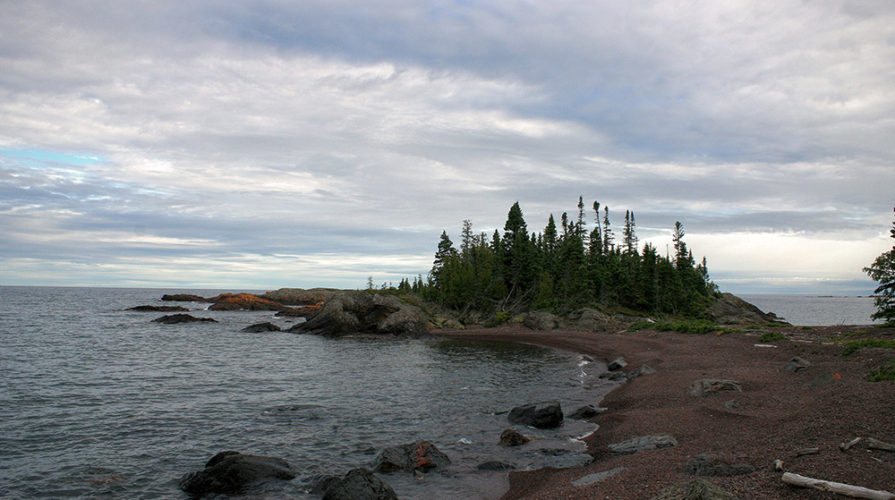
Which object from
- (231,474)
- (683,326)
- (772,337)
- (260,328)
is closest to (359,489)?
(231,474)

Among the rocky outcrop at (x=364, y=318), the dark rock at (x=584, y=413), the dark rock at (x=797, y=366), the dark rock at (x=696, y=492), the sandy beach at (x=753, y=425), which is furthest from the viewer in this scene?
the rocky outcrop at (x=364, y=318)

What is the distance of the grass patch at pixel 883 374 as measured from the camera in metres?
15.2

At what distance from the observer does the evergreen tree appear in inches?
1203

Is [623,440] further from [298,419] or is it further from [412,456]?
[298,419]

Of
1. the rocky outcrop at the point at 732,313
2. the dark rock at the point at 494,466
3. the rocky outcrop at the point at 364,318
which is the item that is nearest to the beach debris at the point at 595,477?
the dark rock at the point at 494,466

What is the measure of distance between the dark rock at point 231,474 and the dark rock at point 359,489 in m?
2.49

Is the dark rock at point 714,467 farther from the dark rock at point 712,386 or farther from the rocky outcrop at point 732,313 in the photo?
the rocky outcrop at point 732,313

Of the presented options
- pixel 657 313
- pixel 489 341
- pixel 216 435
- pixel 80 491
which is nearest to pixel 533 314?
pixel 489 341

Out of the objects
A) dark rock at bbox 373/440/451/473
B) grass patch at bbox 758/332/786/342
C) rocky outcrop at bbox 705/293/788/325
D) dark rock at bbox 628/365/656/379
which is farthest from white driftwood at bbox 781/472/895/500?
rocky outcrop at bbox 705/293/788/325

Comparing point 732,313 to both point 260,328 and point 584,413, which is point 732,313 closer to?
point 260,328

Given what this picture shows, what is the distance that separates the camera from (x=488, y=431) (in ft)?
59.7

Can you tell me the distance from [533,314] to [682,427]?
5184cm

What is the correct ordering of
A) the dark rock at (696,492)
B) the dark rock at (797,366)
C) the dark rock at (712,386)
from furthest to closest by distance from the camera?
the dark rock at (797,366)
the dark rock at (712,386)
the dark rock at (696,492)

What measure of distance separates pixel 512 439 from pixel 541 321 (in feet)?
162
